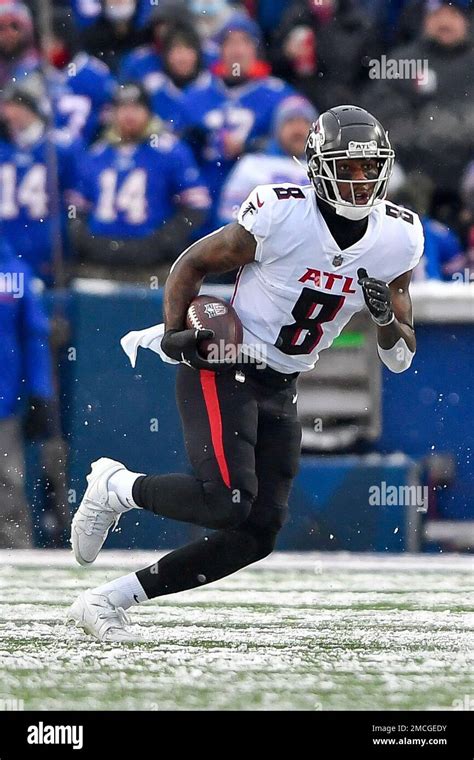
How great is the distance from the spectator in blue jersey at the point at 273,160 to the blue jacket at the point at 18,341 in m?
0.96

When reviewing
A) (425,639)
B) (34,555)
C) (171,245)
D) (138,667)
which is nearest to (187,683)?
(138,667)

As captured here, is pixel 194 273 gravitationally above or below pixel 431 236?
below

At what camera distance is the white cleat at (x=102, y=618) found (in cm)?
468

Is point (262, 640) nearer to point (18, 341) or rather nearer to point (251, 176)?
point (18, 341)

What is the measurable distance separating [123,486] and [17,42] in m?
3.33

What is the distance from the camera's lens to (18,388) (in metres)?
6.80

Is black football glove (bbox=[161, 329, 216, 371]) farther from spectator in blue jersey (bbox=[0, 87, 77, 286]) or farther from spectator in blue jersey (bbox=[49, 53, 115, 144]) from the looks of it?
spectator in blue jersey (bbox=[49, 53, 115, 144])

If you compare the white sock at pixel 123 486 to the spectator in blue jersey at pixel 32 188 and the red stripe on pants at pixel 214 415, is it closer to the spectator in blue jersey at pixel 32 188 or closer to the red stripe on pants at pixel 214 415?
the red stripe on pants at pixel 214 415

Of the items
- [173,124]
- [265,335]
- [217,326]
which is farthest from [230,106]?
[217,326]

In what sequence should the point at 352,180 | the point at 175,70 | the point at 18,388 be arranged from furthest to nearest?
the point at 175,70
the point at 18,388
the point at 352,180

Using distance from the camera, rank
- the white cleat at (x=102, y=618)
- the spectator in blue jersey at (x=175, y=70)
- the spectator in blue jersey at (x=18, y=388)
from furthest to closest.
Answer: the spectator in blue jersey at (x=175, y=70) → the spectator in blue jersey at (x=18, y=388) → the white cleat at (x=102, y=618)

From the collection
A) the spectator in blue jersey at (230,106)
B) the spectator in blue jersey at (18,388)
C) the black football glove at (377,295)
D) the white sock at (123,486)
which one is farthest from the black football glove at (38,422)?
the black football glove at (377,295)
